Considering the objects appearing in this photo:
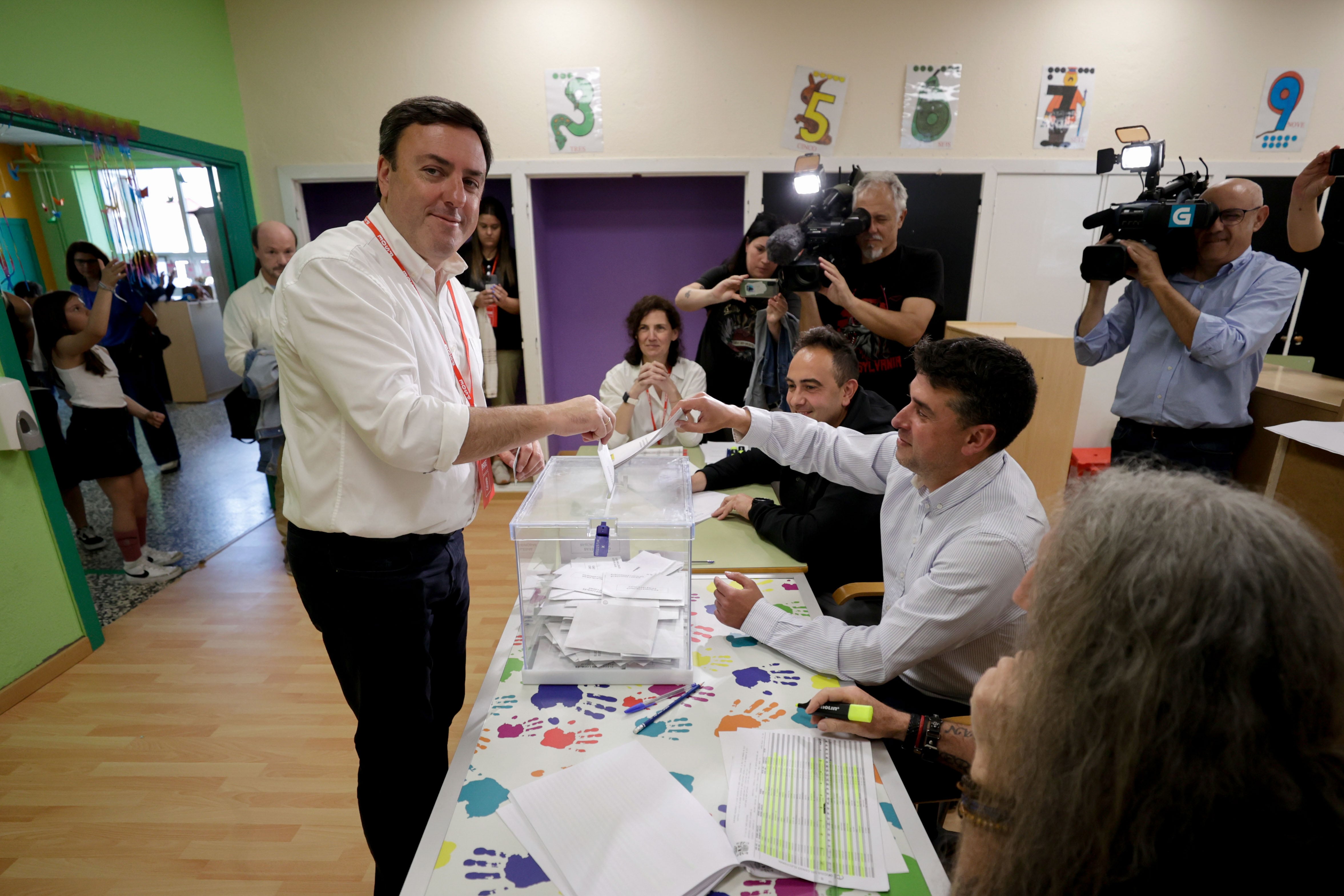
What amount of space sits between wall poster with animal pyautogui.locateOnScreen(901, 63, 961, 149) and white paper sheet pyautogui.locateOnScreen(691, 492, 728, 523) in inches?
104

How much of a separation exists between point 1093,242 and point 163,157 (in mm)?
4909

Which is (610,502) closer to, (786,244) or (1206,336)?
(786,244)

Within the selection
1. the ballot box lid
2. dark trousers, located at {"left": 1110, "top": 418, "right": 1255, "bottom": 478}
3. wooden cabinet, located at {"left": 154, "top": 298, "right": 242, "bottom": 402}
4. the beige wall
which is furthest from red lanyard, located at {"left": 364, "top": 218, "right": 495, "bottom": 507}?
wooden cabinet, located at {"left": 154, "top": 298, "right": 242, "bottom": 402}

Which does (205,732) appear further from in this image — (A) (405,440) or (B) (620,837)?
(B) (620,837)

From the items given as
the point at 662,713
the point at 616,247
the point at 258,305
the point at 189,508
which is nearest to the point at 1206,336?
the point at 662,713

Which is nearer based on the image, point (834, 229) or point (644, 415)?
point (834, 229)

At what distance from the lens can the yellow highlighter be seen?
1017 millimetres

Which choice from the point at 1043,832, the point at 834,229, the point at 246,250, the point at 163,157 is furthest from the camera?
the point at 246,250

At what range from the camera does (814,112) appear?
144 inches

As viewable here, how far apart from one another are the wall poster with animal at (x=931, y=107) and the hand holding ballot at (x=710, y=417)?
8.86 feet

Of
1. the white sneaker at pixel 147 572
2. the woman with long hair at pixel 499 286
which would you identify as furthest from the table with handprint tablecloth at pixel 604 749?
the woman with long hair at pixel 499 286

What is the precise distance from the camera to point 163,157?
10.5ft

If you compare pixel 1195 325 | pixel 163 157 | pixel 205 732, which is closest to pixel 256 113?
pixel 163 157

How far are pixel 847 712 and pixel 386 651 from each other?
874 mm
